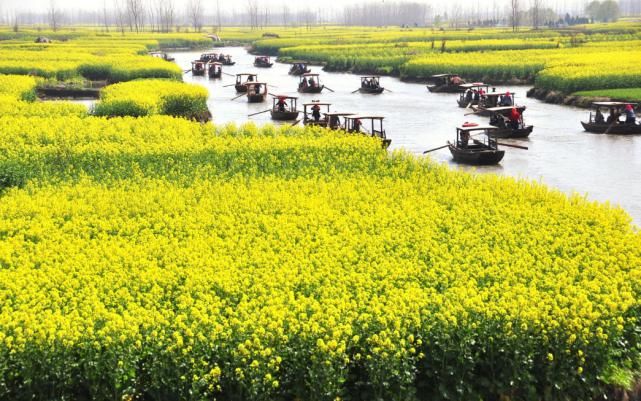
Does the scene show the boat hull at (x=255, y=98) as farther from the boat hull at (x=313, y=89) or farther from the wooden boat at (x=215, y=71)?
the wooden boat at (x=215, y=71)

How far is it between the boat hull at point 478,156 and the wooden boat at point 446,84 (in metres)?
32.5

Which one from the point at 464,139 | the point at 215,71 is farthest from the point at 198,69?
the point at 464,139

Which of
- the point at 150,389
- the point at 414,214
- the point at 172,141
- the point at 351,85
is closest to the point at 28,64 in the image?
the point at 351,85

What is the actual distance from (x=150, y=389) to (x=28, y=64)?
64.2 meters

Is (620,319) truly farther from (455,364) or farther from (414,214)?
(414,214)

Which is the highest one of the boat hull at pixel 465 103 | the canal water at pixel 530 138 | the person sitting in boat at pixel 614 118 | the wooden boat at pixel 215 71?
the wooden boat at pixel 215 71

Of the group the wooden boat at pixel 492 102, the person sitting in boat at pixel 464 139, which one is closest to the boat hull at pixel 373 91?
the wooden boat at pixel 492 102

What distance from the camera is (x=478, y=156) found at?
120 ft

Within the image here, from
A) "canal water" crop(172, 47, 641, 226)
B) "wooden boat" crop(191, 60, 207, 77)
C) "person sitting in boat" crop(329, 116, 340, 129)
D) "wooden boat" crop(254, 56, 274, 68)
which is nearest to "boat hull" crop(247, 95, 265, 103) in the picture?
"canal water" crop(172, 47, 641, 226)

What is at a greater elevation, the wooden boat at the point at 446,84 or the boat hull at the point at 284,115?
the wooden boat at the point at 446,84

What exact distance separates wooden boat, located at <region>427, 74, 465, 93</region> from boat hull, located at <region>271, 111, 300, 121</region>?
2175 cm

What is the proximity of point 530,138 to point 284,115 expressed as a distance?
1519cm

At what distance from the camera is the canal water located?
33344 millimetres

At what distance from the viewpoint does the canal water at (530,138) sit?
33344 millimetres
